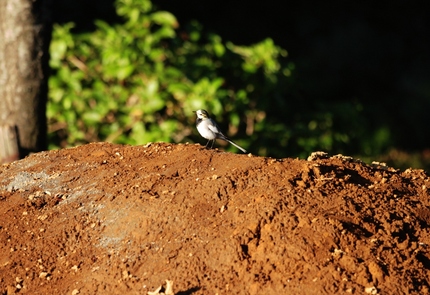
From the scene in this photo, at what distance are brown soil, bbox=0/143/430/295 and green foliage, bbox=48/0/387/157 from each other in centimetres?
292

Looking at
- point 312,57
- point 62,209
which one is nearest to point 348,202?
point 62,209

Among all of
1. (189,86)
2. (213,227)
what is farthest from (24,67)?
(213,227)

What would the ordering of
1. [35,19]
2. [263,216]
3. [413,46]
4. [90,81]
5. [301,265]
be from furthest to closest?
[413,46] → [90,81] → [35,19] → [263,216] → [301,265]

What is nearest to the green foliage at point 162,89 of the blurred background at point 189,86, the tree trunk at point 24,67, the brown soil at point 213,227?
the blurred background at point 189,86

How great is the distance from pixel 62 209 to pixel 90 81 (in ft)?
13.7

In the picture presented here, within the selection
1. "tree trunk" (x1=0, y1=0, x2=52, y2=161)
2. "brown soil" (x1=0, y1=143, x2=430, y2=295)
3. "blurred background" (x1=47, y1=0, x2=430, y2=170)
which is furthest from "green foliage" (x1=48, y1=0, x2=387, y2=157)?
"brown soil" (x1=0, y1=143, x2=430, y2=295)

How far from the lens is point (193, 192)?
13.5 ft

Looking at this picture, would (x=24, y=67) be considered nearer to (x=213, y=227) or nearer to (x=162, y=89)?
(x=162, y=89)

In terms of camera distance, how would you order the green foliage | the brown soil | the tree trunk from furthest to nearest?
the green foliage
the tree trunk
the brown soil

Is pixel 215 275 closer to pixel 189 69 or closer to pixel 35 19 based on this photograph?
pixel 35 19

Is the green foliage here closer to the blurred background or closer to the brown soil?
the blurred background

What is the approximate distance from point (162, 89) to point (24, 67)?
6.65ft

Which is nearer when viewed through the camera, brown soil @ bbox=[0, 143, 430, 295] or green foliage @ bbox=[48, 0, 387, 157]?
brown soil @ bbox=[0, 143, 430, 295]

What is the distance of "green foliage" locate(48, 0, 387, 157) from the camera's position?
25.0 feet
